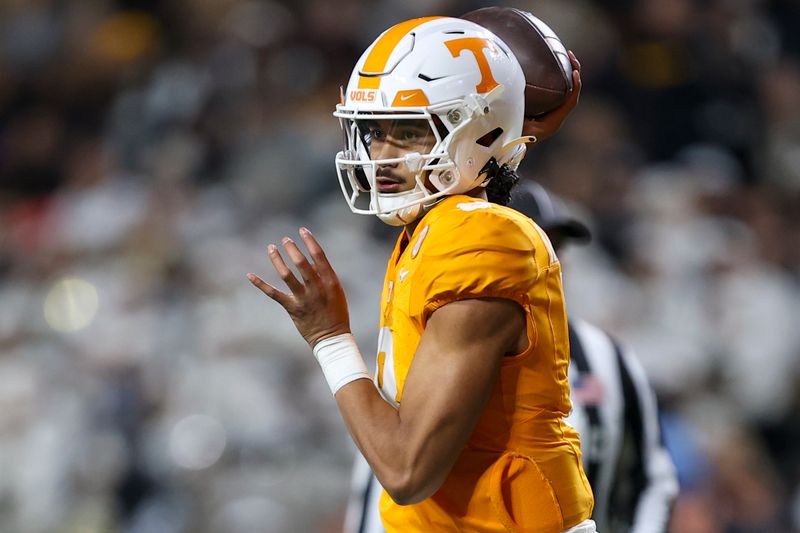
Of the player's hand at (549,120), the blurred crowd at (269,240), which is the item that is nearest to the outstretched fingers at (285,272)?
the player's hand at (549,120)

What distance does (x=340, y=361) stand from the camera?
2.02 metres

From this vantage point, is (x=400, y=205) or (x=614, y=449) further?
(x=614, y=449)

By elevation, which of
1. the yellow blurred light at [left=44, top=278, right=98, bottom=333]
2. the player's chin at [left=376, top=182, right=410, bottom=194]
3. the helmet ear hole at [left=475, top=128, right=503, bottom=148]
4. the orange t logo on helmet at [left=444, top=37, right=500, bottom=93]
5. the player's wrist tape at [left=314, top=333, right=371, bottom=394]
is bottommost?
the yellow blurred light at [left=44, top=278, right=98, bottom=333]

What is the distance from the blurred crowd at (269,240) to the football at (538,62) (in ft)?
7.80

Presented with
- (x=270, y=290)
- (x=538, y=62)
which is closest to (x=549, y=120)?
(x=538, y=62)

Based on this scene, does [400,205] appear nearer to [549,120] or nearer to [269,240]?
[549,120]

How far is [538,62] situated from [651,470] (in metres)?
1.23

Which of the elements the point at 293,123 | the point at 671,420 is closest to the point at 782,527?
the point at 671,420

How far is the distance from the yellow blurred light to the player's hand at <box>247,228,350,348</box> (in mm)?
4212

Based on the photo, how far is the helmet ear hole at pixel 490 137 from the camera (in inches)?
83.8

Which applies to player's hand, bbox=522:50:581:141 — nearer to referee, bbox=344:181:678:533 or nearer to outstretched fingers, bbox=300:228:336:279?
outstretched fingers, bbox=300:228:336:279

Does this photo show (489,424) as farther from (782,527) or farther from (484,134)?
(782,527)

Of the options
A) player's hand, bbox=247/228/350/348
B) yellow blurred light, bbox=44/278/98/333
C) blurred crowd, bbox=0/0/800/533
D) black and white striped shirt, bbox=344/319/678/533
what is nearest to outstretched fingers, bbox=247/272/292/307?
player's hand, bbox=247/228/350/348

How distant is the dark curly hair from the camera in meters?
2.20
